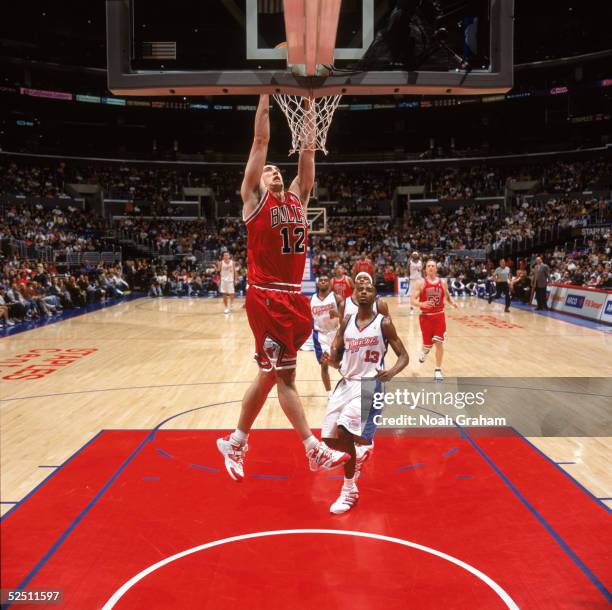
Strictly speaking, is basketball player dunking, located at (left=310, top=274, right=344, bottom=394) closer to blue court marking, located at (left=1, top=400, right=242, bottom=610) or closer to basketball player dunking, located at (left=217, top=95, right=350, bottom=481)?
blue court marking, located at (left=1, top=400, right=242, bottom=610)

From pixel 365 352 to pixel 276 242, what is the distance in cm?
125

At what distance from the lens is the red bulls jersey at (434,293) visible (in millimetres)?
8570

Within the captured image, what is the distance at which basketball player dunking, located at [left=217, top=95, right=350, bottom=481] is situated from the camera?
3643mm

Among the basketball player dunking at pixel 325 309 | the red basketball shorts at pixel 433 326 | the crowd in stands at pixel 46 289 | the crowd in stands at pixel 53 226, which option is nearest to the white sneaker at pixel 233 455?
the basketball player dunking at pixel 325 309

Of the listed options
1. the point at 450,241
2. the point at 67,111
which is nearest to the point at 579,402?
the point at 450,241

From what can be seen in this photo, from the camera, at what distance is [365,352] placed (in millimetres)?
4449

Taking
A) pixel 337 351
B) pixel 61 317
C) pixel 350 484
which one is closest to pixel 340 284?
pixel 337 351

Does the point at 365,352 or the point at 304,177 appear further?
the point at 365,352

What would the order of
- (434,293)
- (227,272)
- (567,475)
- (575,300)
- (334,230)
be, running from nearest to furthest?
(567,475)
(434,293)
(575,300)
(227,272)
(334,230)

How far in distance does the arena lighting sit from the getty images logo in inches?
530

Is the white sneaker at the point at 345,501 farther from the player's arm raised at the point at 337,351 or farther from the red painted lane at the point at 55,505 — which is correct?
the red painted lane at the point at 55,505

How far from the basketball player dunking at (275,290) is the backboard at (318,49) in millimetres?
588

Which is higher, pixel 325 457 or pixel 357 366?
pixel 357 366

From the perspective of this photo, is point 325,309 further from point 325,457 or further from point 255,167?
point 255,167
